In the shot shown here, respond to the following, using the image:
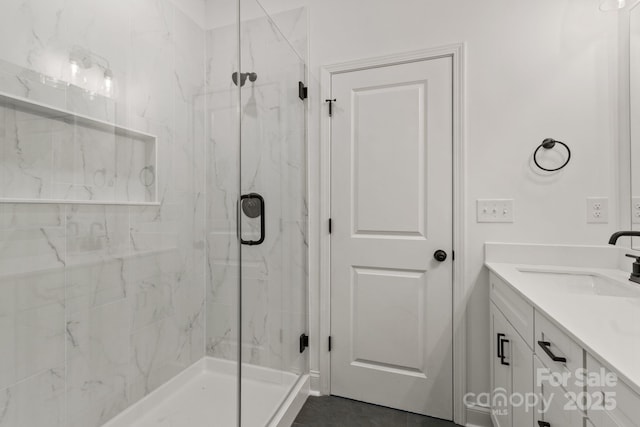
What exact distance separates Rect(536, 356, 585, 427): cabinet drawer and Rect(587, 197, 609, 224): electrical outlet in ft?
3.26

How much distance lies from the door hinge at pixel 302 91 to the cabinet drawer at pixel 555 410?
1824 mm

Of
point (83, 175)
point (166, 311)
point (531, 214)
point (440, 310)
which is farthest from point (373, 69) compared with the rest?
point (166, 311)

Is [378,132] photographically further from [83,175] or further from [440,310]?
[83,175]

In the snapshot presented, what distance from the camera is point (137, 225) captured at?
149 cm

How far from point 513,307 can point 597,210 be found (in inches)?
32.0

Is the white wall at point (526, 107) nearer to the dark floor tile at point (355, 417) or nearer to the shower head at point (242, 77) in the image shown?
the dark floor tile at point (355, 417)

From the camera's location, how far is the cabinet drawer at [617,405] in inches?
22.6

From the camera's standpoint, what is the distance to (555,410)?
0.90 m

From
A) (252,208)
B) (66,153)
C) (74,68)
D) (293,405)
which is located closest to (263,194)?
(252,208)

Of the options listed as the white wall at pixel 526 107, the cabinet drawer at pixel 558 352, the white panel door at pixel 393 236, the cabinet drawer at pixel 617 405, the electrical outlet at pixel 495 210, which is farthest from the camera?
the white panel door at pixel 393 236

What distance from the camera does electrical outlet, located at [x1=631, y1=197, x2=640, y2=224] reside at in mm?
1488

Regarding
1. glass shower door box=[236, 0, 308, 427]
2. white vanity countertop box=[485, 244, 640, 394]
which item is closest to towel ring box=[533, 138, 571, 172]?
white vanity countertop box=[485, 244, 640, 394]

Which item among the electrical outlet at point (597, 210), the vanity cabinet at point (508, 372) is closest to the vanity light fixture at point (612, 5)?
the electrical outlet at point (597, 210)

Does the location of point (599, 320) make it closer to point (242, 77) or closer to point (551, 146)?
point (551, 146)
